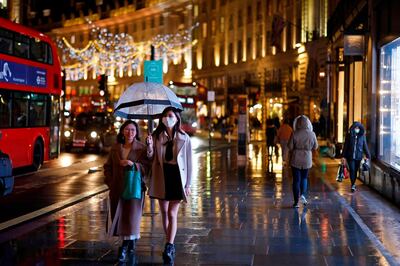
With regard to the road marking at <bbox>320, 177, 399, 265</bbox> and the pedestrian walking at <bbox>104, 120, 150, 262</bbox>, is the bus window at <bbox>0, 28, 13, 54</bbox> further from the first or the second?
the pedestrian walking at <bbox>104, 120, 150, 262</bbox>

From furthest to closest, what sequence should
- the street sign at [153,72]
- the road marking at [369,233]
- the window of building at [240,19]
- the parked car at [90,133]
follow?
the window of building at [240,19], the parked car at [90,133], the street sign at [153,72], the road marking at [369,233]

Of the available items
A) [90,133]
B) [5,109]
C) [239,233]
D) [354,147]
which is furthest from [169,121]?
[90,133]

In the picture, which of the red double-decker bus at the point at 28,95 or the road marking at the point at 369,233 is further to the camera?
the red double-decker bus at the point at 28,95

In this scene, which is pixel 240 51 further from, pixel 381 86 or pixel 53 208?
pixel 53 208

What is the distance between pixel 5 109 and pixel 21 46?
1.87 metres

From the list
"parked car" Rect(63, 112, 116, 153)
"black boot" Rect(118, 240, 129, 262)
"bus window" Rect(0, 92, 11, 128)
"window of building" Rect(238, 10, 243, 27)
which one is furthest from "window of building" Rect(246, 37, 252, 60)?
"black boot" Rect(118, 240, 129, 262)

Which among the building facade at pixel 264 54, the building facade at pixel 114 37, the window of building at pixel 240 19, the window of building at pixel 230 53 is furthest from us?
the building facade at pixel 114 37

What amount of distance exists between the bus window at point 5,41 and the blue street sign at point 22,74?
30cm

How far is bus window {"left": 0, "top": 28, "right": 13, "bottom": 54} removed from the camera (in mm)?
18547

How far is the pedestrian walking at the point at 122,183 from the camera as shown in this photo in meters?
9.02

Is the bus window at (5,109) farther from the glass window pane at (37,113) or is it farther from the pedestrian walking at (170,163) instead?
the pedestrian walking at (170,163)

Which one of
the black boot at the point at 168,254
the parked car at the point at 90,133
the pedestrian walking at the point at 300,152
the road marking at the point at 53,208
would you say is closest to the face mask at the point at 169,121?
the black boot at the point at 168,254

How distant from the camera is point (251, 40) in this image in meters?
66.1

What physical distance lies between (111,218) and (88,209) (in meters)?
4.75
